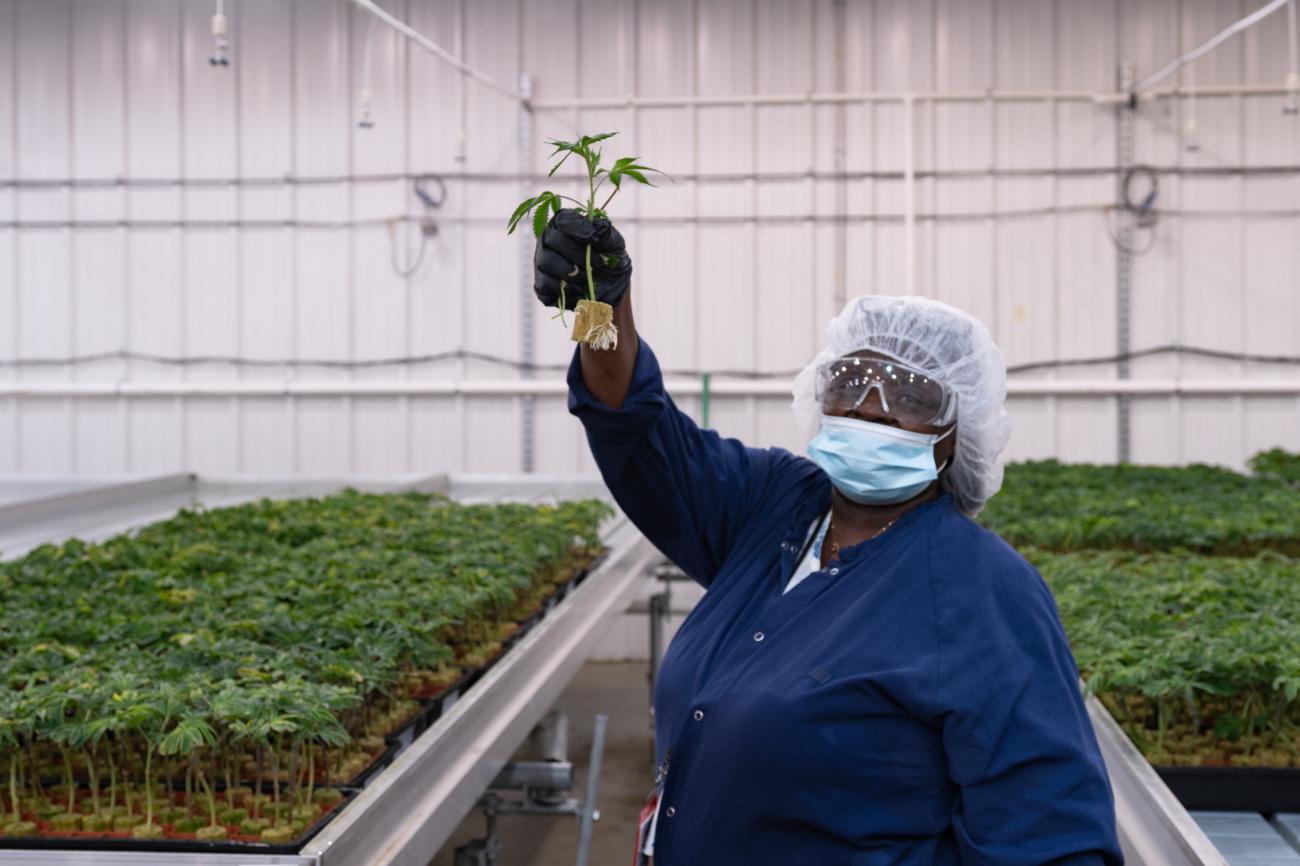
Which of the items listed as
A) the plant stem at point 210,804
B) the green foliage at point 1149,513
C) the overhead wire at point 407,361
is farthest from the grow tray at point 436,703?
the overhead wire at point 407,361

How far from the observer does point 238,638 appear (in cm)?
319

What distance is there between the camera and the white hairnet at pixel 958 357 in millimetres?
1883

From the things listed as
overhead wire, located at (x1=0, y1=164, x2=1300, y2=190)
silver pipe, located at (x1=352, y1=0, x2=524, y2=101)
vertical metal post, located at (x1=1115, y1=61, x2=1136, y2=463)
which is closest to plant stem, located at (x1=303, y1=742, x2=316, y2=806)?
silver pipe, located at (x1=352, y1=0, x2=524, y2=101)

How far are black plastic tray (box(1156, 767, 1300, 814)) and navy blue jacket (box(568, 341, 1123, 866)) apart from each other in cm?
132

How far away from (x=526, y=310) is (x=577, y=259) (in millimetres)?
9208

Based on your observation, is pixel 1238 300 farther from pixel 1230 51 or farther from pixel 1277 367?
pixel 1230 51

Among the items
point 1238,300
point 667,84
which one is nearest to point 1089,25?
point 1238,300

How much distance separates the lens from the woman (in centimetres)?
160

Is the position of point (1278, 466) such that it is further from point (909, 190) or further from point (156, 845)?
point (156, 845)

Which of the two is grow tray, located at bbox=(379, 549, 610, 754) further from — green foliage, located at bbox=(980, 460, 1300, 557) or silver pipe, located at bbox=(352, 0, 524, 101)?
silver pipe, located at bbox=(352, 0, 524, 101)

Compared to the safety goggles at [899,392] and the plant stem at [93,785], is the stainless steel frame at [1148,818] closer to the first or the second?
the safety goggles at [899,392]

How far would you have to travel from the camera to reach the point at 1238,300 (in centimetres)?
1049

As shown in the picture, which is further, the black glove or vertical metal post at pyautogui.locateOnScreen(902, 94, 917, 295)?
vertical metal post at pyautogui.locateOnScreen(902, 94, 917, 295)

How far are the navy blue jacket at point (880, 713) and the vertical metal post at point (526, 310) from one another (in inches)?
353
